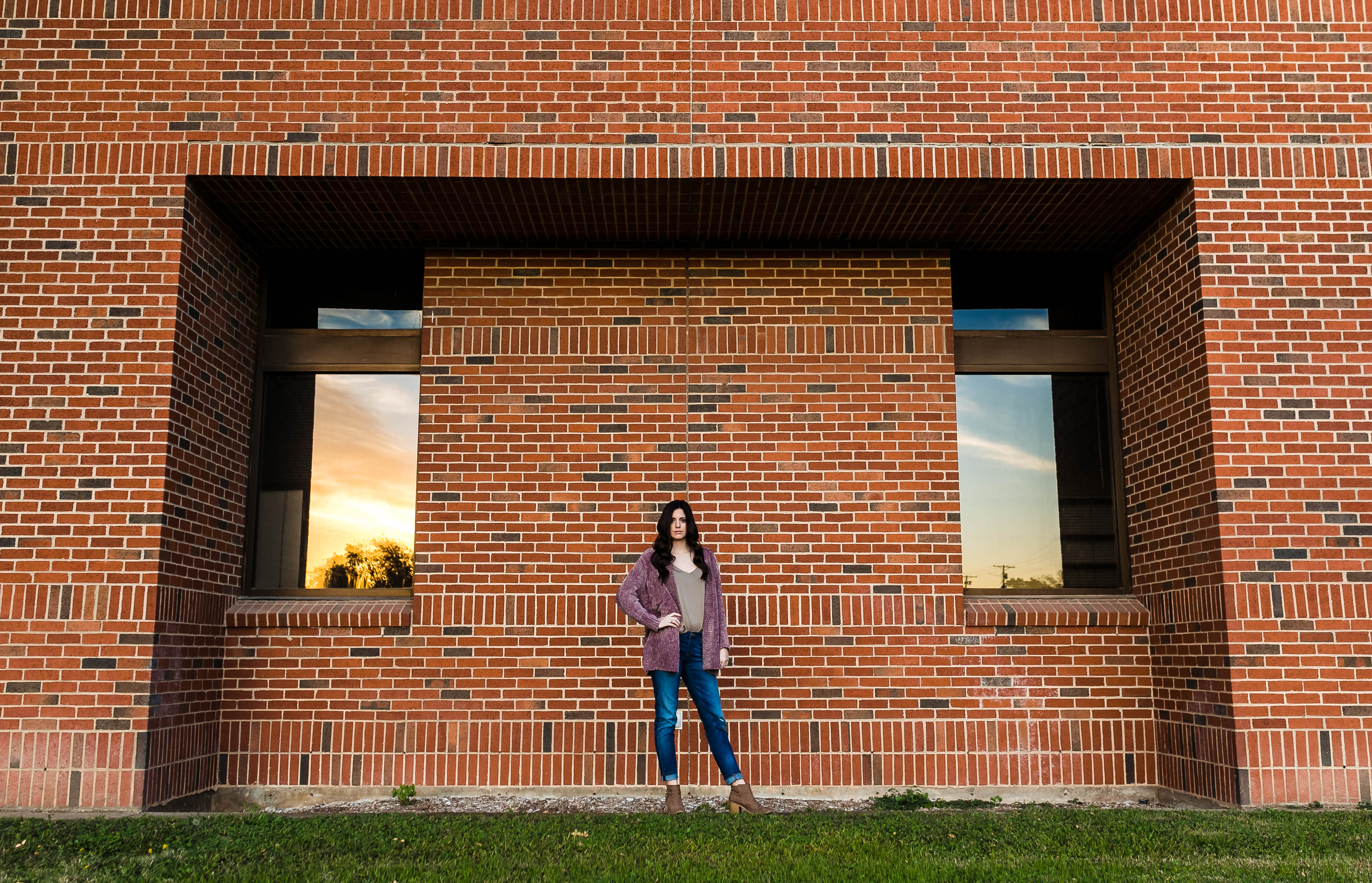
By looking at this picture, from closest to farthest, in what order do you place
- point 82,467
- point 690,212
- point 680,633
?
point 680,633 → point 82,467 → point 690,212

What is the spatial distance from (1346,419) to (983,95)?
3233 millimetres

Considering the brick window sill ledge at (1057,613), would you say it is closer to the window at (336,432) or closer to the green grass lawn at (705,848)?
the green grass lawn at (705,848)

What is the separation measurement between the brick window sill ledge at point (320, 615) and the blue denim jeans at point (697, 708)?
212 cm

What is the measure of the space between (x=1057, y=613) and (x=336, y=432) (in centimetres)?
552

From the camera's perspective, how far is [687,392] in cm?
746

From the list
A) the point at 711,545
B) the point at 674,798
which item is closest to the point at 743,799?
the point at 674,798

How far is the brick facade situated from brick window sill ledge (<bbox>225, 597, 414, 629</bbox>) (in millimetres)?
33

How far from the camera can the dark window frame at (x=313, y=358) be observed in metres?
7.70

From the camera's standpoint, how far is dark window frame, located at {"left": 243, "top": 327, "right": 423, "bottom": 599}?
7695 millimetres

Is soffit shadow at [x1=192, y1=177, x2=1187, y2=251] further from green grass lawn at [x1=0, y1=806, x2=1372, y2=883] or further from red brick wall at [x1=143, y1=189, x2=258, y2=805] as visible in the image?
green grass lawn at [x1=0, y1=806, x2=1372, y2=883]

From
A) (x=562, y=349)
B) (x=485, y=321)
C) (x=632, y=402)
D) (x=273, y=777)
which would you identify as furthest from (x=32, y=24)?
(x=273, y=777)

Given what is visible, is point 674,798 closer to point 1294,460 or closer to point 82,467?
point 82,467

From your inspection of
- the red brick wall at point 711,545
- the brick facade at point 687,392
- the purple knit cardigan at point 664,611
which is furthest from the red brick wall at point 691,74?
the purple knit cardigan at point 664,611

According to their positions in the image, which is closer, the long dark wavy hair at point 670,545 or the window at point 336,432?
the long dark wavy hair at point 670,545
